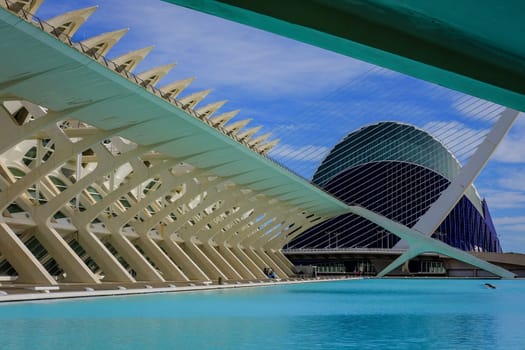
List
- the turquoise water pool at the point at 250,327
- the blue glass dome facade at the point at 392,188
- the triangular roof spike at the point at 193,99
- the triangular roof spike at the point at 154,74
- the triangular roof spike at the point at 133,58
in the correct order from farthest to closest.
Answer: the blue glass dome facade at the point at 392,188
the triangular roof spike at the point at 193,99
the triangular roof spike at the point at 154,74
the triangular roof spike at the point at 133,58
the turquoise water pool at the point at 250,327

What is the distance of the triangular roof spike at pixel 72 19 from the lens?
1814 cm

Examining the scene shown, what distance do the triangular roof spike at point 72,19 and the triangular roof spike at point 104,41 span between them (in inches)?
74.8

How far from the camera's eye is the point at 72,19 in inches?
724

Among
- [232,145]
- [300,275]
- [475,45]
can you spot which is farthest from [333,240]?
[475,45]

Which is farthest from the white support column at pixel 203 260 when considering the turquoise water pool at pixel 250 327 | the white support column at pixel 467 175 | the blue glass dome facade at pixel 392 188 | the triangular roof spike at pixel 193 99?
the blue glass dome facade at pixel 392 188

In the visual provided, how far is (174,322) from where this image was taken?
12492 mm

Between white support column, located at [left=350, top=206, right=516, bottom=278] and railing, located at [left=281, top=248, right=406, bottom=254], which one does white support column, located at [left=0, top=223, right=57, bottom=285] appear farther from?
railing, located at [left=281, top=248, right=406, bottom=254]

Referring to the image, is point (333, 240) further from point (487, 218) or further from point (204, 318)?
point (204, 318)

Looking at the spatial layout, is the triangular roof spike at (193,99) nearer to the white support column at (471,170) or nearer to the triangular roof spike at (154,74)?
the triangular roof spike at (154,74)

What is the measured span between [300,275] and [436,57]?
175 feet

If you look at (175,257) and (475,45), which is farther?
(175,257)

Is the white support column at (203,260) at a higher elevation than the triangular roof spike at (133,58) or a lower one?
lower

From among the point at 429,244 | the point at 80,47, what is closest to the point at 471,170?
the point at 429,244

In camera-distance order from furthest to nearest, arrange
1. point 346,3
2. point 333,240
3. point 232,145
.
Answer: point 333,240 → point 232,145 → point 346,3
